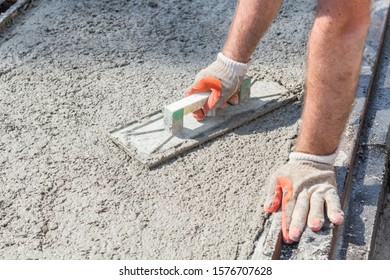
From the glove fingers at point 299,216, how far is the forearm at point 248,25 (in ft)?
2.27

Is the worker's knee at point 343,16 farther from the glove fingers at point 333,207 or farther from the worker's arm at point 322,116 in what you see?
the glove fingers at point 333,207

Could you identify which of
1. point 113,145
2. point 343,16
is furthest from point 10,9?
point 343,16

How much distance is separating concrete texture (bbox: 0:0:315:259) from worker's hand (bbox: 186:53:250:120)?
14cm

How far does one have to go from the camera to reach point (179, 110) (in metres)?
2.78

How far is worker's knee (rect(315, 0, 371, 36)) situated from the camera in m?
2.27

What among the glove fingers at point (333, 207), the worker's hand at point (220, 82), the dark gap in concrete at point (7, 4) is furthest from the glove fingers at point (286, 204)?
the dark gap in concrete at point (7, 4)

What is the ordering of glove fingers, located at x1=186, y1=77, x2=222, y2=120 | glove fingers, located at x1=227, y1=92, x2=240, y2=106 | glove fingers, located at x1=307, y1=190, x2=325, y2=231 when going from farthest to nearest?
1. glove fingers, located at x1=227, y1=92, x2=240, y2=106
2. glove fingers, located at x1=186, y1=77, x2=222, y2=120
3. glove fingers, located at x1=307, y1=190, x2=325, y2=231

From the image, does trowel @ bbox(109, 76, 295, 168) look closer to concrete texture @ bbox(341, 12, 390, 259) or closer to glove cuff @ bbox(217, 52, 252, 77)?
glove cuff @ bbox(217, 52, 252, 77)

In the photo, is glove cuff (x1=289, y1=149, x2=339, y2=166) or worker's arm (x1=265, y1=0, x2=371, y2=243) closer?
worker's arm (x1=265, y1=0, x2=371, y2=243)

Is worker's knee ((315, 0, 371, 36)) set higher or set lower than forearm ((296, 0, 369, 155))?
higher

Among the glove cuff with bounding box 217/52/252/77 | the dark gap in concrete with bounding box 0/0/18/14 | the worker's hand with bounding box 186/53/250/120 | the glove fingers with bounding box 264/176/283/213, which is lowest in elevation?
the dark gap in concrete with bounding box 0/0/18/14

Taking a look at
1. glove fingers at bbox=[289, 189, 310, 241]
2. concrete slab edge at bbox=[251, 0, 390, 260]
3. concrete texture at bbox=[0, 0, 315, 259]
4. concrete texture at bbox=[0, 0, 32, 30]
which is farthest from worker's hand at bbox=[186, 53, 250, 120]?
concrete texture at bbox=[0, 0, 32, 30]
